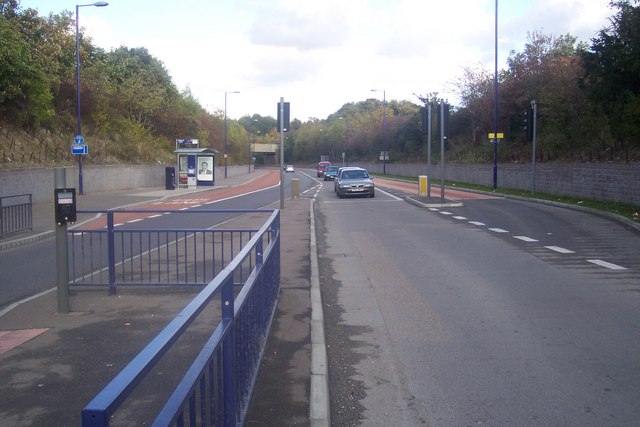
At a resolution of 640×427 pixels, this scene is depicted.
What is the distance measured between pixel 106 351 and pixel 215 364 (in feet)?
11.6

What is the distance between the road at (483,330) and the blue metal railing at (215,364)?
36.1 inches

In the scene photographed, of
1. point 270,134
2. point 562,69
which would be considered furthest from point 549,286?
point 270,134

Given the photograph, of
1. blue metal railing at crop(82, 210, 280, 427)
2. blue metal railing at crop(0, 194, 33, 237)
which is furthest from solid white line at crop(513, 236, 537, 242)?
blue metal railing at crop(0, 194, 33, 237)

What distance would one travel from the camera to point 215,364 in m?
3.62

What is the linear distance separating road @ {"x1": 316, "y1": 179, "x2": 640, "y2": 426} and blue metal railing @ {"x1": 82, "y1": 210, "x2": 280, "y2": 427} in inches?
36.1

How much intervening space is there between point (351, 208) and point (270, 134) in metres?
159

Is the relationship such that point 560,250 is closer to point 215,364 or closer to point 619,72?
point 215,364

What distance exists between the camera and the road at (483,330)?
5.43 meters

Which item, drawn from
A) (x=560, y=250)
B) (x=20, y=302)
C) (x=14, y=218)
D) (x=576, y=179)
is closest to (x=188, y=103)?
(x=576, y=179)

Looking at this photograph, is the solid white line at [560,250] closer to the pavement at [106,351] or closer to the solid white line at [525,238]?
the solid white line at [525,238]

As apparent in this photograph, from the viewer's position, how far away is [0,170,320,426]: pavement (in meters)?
5.18

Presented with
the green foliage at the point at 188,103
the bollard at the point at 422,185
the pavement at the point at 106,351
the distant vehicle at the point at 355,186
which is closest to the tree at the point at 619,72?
the green foliage at the point at 188,103

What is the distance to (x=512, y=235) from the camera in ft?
55.3

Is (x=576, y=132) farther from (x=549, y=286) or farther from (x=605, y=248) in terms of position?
(x=549, y=286)
